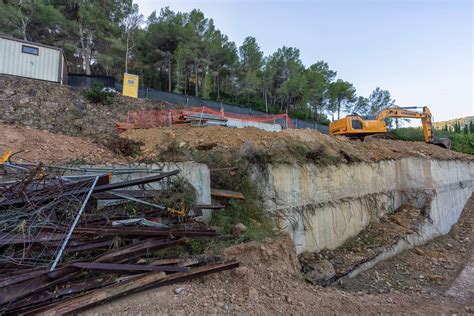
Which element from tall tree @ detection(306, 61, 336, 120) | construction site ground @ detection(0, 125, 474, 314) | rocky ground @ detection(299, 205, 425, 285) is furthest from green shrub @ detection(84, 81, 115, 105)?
tall tree @ detection(306, 61, 336, 120)

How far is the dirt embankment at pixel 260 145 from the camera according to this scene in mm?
5883

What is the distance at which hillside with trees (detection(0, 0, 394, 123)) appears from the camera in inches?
786

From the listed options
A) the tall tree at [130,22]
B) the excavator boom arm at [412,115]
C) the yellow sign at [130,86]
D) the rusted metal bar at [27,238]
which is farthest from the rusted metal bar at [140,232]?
the tall tree at [130,22]

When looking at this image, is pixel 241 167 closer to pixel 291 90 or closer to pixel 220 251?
pixel 220 251

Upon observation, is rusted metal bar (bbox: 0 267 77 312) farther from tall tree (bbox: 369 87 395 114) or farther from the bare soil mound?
tall tree (bbox: 369 87 395 114)

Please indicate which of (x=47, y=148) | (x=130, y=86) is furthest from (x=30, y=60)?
(x=47, y=148)

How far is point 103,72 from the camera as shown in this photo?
2475cm

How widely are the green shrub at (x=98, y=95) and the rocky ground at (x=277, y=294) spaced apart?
1024 cm

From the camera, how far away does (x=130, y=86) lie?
43.4ft

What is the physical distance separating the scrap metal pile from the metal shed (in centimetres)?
946

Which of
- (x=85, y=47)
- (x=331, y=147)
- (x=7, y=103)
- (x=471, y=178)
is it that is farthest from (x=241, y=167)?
(x=85, y=47)

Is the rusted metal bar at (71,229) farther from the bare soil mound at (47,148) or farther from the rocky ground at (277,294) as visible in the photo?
the bare soil mound at (47,148)

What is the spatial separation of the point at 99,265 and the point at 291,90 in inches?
1063

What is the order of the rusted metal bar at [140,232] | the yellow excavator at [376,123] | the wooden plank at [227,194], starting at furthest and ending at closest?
the yellow excavator at [376,123] < the wooden plank at [227,194] < the rusted metal bar at [140,232]
